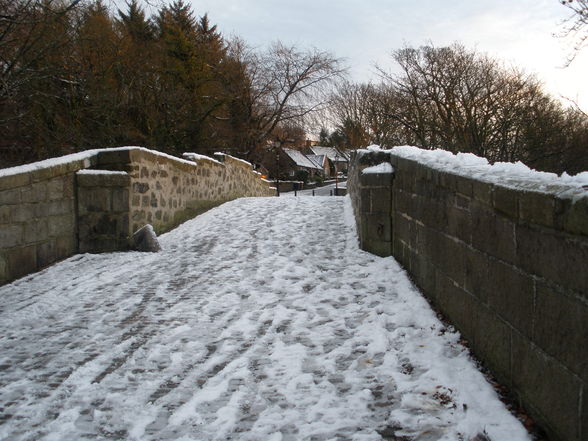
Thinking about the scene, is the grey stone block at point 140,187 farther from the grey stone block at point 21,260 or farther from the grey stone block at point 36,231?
the grey stone block at point 21,260

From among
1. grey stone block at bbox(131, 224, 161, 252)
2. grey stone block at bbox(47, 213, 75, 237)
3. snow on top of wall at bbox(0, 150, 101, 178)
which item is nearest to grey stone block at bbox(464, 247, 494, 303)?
grey stone block at bbox(131, 224, 161, 252)

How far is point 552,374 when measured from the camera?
2064 mm

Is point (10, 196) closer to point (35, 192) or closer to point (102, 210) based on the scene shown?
point (35, 192)

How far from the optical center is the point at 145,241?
22.1 ft

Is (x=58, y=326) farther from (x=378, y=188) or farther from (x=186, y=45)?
(x=186, y=45)

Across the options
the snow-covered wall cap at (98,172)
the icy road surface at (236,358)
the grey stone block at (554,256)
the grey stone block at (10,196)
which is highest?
the snow-covered wall cap at (98,172)

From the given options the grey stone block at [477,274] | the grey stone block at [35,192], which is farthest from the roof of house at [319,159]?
the grey stone block at [477,274]

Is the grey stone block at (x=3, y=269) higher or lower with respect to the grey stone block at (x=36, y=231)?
lower

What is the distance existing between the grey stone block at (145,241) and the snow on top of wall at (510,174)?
3854 millimetres

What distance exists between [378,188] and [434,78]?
1470 centimetres

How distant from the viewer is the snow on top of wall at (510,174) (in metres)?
1.98

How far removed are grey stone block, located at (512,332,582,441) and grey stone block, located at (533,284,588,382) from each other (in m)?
0.05

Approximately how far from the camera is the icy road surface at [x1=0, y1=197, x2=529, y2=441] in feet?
8.00

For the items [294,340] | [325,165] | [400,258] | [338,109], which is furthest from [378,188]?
[325,165]
